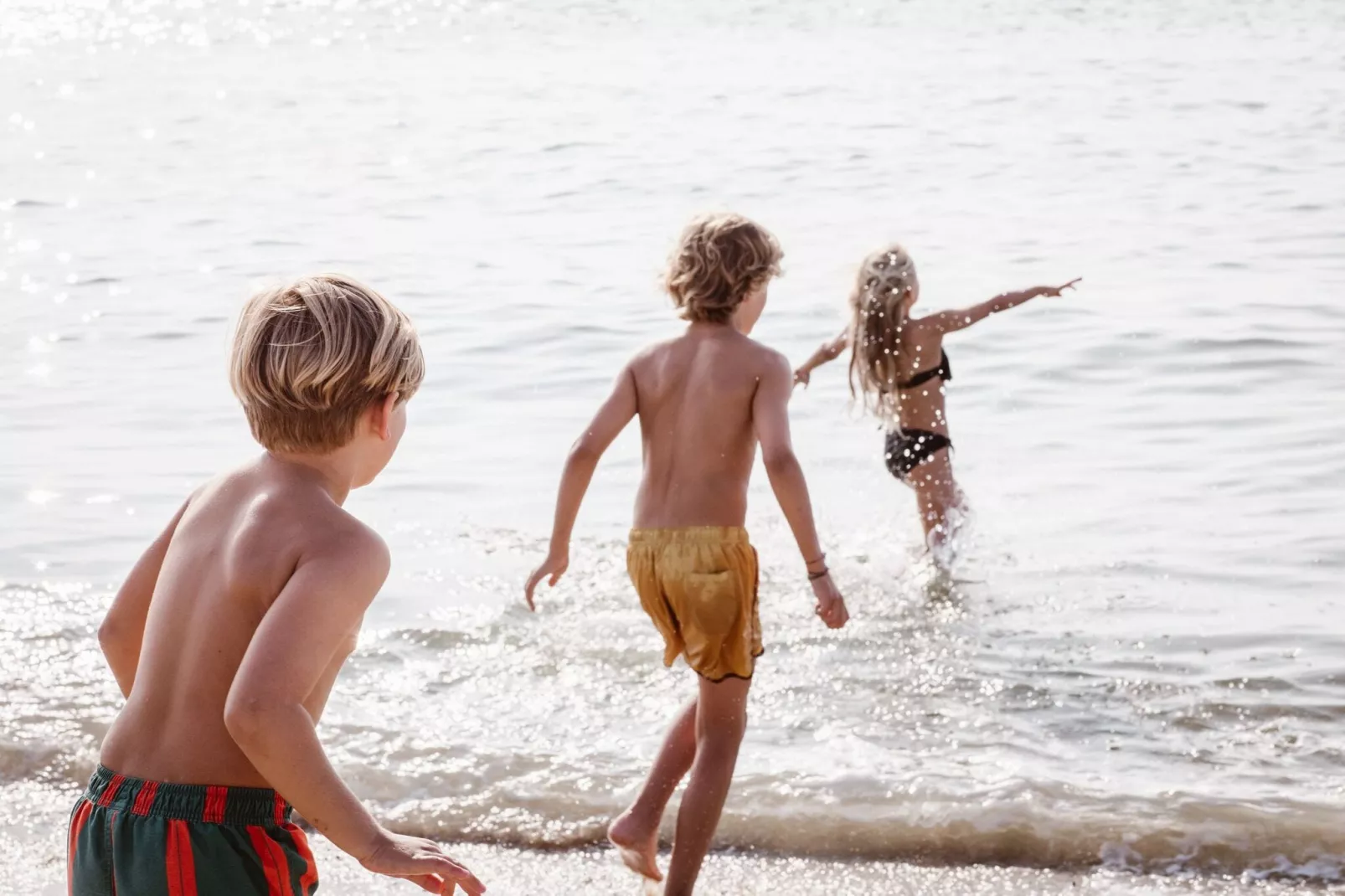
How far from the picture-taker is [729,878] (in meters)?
4.10

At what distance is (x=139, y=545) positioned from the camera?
7.41 metres

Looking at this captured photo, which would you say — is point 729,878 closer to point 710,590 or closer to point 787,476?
point 710,590

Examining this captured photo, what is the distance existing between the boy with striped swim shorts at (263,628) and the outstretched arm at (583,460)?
1.67 m

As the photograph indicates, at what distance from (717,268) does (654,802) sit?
4.43 ft

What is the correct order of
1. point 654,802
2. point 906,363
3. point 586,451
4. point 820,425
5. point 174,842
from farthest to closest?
point 820,425, point 906,363, point 586,451, point 654,802, point 174,842

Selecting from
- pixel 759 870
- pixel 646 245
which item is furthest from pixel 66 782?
pixel 646 245

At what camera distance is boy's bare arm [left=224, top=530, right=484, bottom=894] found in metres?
2.27

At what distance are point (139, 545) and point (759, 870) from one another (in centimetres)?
424

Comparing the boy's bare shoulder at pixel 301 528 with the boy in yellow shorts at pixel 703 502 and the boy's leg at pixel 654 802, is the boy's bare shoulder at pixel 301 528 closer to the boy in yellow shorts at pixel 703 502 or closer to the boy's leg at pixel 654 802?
the boy in yellow shorts at pixel 703 502

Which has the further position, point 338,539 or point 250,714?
point 338,539

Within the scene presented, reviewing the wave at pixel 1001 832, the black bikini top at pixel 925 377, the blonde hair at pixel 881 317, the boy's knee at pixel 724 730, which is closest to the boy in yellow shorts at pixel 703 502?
the boy's knee at pixel 724 730

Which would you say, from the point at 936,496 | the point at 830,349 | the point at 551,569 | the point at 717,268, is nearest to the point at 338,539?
the point at 551,569

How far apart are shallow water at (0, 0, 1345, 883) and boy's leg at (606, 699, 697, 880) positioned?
0.41m

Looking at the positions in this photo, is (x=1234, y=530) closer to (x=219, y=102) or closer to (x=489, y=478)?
(x=489, y=478)
